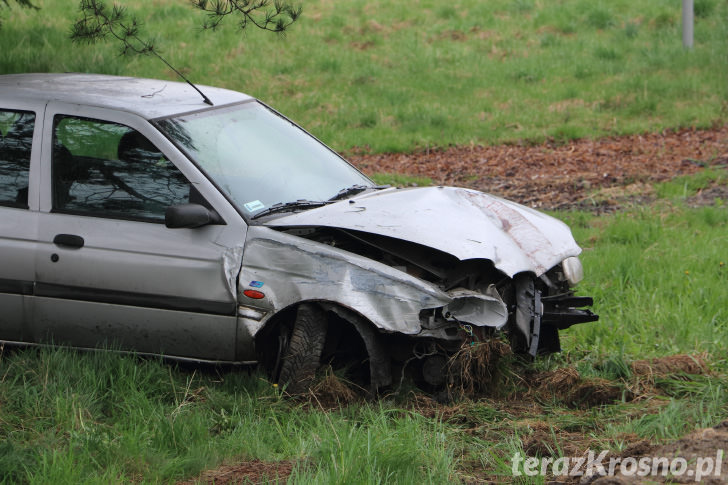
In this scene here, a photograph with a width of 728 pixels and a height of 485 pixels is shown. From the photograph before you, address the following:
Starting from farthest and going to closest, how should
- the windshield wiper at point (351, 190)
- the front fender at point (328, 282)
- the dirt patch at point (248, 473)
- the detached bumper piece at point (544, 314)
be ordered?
the windshield wiper at point (351, 190)
the detached bumper piece at point (544, 314)
the front fender at point (328, 282)
the dirt patch at point (248, 473)

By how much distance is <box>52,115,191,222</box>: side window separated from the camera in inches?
186

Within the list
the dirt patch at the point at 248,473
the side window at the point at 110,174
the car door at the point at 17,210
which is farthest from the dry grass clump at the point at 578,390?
the car door at the point at 17,210

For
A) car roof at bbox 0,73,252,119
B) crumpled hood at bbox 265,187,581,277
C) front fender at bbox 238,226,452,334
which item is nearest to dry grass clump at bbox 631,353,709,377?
crumpled hood at bbox 265,187,581,277

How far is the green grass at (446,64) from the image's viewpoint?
13055mm

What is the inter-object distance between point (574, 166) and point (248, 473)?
27.1 feet

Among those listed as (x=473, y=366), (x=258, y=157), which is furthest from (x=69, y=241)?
(x=473, y=366)

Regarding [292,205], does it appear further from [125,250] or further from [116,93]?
[116,93]

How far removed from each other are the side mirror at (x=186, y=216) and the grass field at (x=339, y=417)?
74cm

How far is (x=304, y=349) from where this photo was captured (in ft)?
14.6

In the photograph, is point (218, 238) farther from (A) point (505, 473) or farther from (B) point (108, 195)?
(A) point (505, 473)

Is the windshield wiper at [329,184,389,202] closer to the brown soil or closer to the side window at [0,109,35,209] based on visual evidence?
the side window at [0,109,35,209]

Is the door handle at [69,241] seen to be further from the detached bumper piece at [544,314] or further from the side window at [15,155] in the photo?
the detached bumper piece at [544,314]

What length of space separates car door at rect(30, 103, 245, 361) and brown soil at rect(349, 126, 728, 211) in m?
5.45

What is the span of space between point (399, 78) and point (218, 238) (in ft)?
37.2
